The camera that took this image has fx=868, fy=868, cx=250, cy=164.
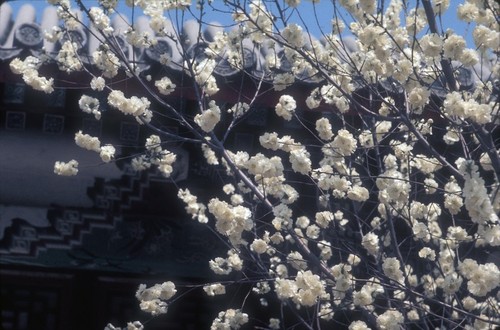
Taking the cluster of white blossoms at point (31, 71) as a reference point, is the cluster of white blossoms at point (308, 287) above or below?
below

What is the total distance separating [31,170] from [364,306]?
2564mm

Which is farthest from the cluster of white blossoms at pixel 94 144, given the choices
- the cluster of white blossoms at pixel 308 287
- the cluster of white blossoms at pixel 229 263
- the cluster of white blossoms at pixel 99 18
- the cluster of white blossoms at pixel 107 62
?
the cluster of white blossoms at pixel 308 287

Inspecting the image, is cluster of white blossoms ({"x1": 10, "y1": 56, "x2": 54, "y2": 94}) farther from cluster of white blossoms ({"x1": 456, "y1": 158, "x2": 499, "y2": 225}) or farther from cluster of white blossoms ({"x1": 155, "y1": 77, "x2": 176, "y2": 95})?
cluster of white blossoms ({"x1": 456, "y1": 158, "x2": 499, "y2": 225})

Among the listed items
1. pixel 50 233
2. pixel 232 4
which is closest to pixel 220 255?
pixel 50 233

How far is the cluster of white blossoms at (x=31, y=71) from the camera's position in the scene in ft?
14.1

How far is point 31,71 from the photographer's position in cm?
429

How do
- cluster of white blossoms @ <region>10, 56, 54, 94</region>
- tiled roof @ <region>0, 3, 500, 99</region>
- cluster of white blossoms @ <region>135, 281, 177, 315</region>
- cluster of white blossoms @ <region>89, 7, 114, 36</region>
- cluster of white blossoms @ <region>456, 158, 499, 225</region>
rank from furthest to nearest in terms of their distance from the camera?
tiled roof @ <region>0, 3, 500, 99</region>
cluster of white blossoms @ <region>10, 56, 54, 94</region>
cluster of white blossoms @ <region>135, 281, 177, 315</region>
cluster of white blossoms @ <region>89, 7, 114, 36</region>
cluster of white blossoms @ <region>456, 158, 499, 225</region>

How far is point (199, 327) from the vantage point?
5.90 meters

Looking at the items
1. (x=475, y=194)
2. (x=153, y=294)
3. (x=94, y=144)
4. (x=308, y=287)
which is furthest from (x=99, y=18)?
(x=475, y=194)

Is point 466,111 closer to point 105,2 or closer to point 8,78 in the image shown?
point 105,2

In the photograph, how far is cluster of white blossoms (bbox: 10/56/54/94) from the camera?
429 centimetres

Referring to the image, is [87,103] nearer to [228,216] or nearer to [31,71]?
[31,71]

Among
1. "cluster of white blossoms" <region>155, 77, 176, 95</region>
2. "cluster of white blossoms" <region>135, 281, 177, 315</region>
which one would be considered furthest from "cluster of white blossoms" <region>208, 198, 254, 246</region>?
"cluster of white blossoms" <region>155, 77, 176, 95</region>

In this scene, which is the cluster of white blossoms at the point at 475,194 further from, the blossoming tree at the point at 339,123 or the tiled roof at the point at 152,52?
the tiled roof at the point at 152,52
